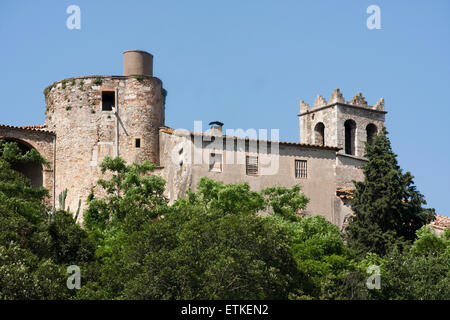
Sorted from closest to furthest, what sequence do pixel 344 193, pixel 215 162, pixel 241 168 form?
1. pixel 215 162
2. pixel 241 168
3. pixel 344 193

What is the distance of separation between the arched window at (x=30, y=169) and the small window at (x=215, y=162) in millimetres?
10774

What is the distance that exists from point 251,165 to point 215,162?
2155mm

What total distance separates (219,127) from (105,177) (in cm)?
711

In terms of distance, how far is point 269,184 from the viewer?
44.5 metres

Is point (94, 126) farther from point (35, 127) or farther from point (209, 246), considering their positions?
point (209, 246)

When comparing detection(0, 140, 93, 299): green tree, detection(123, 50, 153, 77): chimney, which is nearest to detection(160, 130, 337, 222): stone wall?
detection(123, 50, 153, 77): chimney

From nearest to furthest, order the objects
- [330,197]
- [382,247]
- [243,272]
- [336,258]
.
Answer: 1. [243,272]
2. [336,258]
3. [382,247]
4. [330,197]

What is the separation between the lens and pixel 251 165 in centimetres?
4447

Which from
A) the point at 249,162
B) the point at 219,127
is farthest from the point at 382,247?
the point at 219,127

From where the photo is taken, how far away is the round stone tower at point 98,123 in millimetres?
47031

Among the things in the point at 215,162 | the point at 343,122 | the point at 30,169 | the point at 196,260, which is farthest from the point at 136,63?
the point at 196,260

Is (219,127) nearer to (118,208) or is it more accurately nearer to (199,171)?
(199,171)
